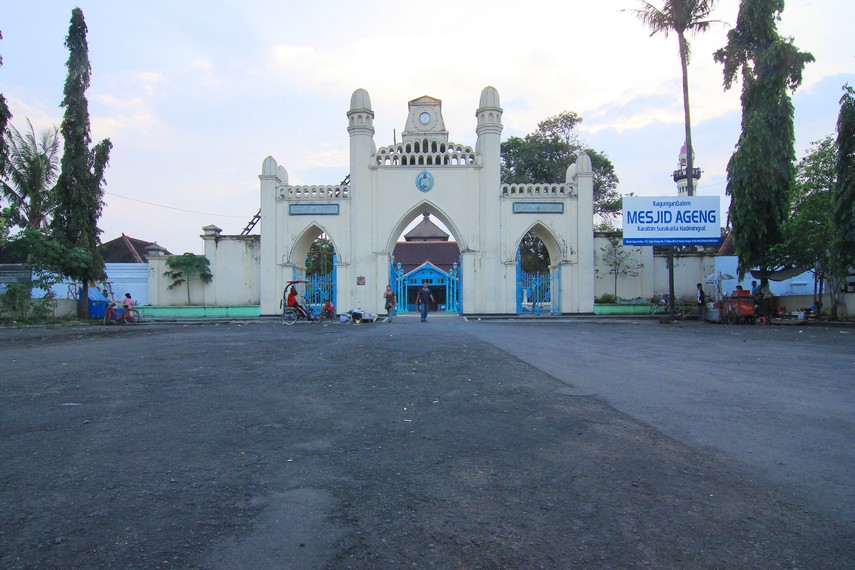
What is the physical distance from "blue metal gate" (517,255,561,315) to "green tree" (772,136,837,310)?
820cm

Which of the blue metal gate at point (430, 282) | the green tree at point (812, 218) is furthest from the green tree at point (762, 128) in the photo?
the blue metal gate at point (430, 282)

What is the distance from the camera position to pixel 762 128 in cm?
2045

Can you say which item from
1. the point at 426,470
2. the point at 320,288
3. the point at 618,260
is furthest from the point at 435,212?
the point at 426,470

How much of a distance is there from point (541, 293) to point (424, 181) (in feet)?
24.1

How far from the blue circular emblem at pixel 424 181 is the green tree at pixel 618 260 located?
8816 millimetres

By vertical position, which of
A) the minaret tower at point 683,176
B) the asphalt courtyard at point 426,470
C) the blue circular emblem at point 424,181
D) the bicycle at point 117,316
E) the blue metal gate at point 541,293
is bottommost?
the asphalt courtyard at point 426,470

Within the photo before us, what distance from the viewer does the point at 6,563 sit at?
2.29 m

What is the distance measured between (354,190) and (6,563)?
2244 cm

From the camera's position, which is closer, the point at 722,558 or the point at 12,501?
the point at 722,558

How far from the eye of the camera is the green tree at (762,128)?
20.5m

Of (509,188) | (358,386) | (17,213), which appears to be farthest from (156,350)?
(17,213)

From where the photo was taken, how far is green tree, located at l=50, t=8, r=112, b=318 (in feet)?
75.5

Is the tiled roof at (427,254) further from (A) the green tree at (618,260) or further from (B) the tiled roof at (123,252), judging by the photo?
(B) the tiled roof at (123,252)

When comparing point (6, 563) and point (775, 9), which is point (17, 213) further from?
point (775, 9)
